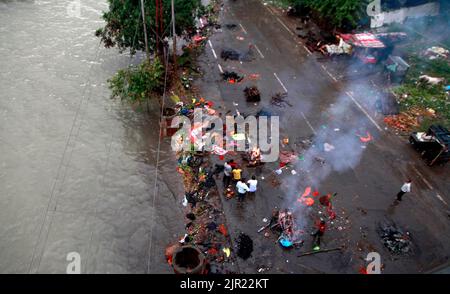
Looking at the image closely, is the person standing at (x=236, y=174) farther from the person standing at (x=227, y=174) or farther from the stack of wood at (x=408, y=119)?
the stack of wood at (x=408, y=119)

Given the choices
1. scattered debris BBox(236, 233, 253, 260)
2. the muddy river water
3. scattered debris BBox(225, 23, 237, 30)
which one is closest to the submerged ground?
the muddy river water

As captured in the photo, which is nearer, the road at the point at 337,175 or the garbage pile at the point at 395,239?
the road at the point at 337,175

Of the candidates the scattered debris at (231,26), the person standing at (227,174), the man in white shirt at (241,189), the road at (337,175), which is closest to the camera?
the road at (337,175)

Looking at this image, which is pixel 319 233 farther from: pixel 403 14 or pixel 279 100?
pixel 403 14

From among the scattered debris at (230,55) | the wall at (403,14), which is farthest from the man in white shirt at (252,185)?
the wall at (403,14)

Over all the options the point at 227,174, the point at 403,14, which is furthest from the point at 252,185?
the point at 403,14

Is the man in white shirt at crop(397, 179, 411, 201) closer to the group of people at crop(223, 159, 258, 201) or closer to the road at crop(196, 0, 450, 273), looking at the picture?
the road at crop(196, 0, 450, 273)
